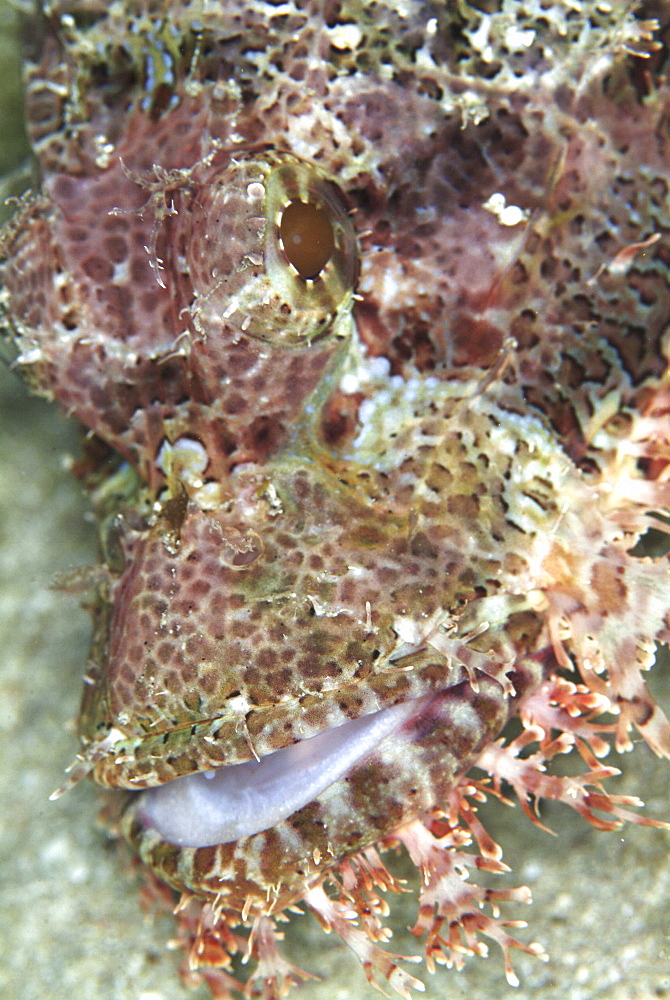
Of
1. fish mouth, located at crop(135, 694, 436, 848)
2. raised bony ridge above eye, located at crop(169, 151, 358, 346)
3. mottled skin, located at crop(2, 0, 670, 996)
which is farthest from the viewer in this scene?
fish mouth, located at crop(135, 694, 436, 848)

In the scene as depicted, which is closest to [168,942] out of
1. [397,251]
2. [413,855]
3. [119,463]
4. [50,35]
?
[413,855]

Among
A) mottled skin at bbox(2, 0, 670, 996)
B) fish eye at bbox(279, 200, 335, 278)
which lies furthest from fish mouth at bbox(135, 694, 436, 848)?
fish eye at bbox(279, 200, 335, 278)

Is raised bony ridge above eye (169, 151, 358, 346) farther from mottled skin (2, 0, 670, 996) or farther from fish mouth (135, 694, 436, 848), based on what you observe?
fish mouth (135, 694, 436, 848)

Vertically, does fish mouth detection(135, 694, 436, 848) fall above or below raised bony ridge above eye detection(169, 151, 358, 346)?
below

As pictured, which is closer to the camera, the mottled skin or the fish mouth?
the mottled skin

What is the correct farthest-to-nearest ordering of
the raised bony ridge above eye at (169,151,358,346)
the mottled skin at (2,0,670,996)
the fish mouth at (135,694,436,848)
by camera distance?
the fish mouth at (135,694,436,848) → the mottled skin at (2,0,670,996) → the raised bony ridge above eye at (169,151,358,346)

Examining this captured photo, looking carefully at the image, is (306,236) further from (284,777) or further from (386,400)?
(284,777)

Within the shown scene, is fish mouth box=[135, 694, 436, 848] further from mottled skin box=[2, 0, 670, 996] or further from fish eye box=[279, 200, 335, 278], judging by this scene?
fish eye box=[279, 200, 335, 278]
